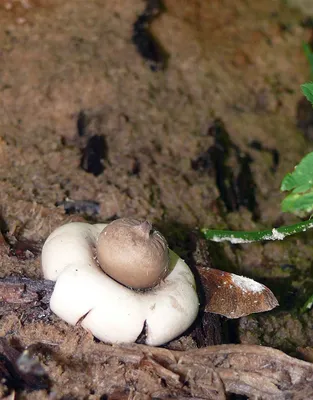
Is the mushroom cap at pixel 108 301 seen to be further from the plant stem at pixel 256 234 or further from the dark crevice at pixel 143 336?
the plant stem at pixel 256 234

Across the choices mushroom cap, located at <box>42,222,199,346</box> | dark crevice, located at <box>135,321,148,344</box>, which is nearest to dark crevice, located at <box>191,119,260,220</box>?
mushroom cap, located at <box>42,222,199,346</box>

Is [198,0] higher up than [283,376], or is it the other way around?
[198,0]

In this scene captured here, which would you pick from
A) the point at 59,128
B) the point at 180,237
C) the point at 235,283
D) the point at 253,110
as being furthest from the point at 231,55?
the point at 235,283

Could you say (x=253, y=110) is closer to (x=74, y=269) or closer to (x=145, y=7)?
(x=145, y=7)

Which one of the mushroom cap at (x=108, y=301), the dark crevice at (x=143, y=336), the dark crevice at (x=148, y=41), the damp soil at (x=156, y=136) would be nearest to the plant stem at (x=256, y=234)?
the damp soil at (x=156, y=136)

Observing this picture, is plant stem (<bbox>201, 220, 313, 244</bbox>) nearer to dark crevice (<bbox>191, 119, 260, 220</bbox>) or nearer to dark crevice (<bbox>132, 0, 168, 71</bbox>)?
dark crevice (<bbox>191, 119, 260, 220</bbox>)

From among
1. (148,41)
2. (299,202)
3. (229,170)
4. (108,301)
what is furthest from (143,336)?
(148,41)
